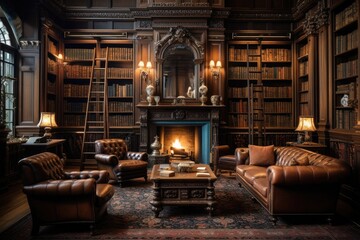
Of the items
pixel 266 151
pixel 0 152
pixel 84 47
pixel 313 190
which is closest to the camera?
pixel 313 190

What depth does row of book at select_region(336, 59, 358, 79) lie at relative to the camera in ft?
15.9

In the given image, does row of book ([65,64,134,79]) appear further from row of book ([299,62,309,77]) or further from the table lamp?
row of book ([299,62,309,77])

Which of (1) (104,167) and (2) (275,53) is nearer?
(1) (104,167)

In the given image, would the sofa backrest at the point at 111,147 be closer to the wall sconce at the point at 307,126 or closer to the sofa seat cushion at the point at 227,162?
the sofa seat cushion at the point at 227,162

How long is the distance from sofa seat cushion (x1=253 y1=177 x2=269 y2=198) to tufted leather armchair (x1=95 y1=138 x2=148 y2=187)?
2.33 meters

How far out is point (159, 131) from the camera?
24.5ft

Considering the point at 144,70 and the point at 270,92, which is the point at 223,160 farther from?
the point at 144,70

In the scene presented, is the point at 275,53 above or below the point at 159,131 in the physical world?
above

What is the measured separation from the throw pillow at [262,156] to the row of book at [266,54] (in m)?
3.14

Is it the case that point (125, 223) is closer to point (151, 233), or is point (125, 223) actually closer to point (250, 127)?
point (151, 233)

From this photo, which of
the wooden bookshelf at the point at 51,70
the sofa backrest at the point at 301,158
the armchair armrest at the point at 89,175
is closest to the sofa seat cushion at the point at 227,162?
the sofa backrest at the point at 301,158

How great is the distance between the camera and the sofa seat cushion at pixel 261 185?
145 inches

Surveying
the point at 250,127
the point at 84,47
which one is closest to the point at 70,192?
the point at 250,127

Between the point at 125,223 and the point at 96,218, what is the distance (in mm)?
394
